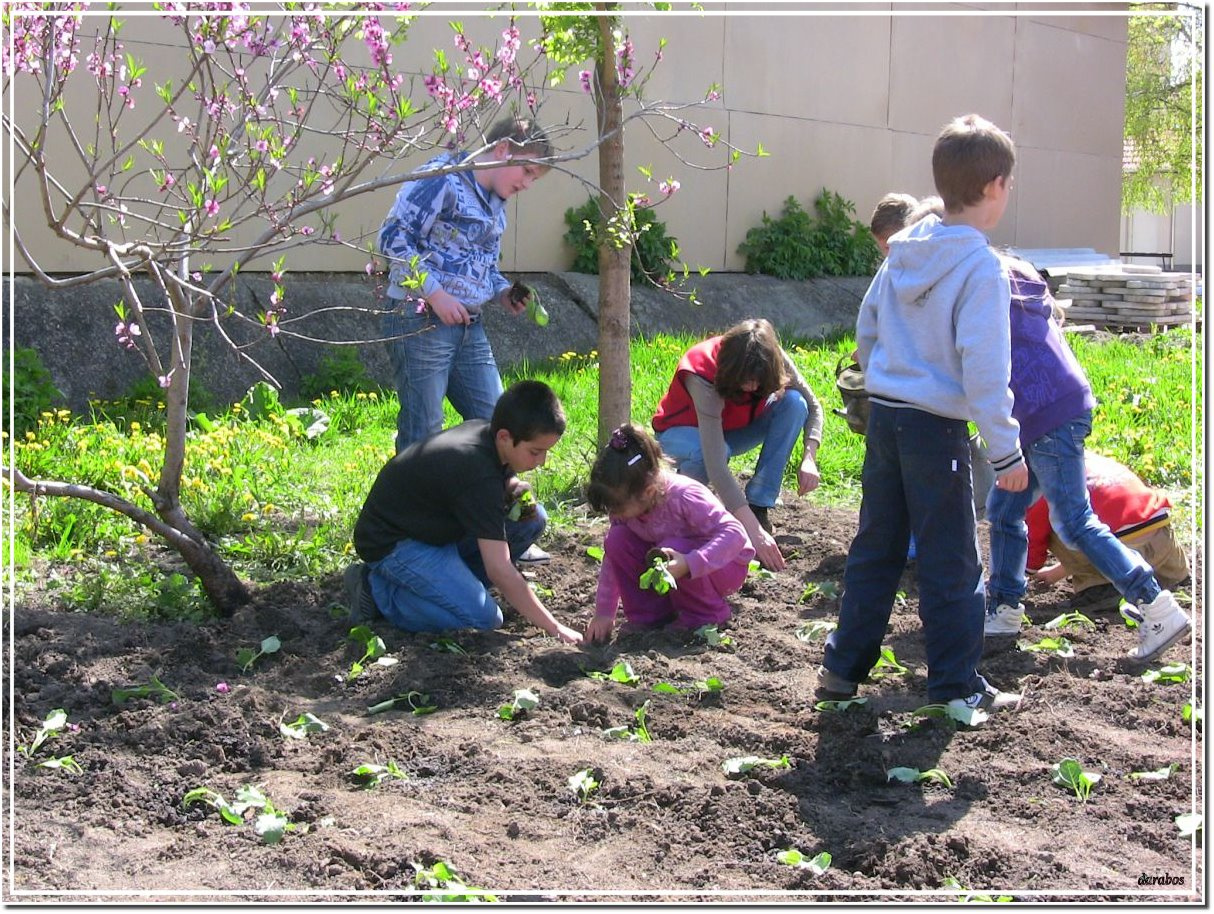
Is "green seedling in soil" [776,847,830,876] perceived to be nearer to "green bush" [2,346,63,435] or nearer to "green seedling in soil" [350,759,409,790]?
"green seedling in soil" [350,759,409,790]

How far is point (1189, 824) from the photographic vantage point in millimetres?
2922

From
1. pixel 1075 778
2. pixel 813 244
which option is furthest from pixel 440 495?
pixel 813 244

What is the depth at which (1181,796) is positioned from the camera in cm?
312

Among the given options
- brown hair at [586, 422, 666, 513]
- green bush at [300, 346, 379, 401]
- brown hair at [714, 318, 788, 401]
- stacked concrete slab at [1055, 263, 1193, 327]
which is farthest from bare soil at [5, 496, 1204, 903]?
stacked concrete slab at [1055, 263, 1193, 327]

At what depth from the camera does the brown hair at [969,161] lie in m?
3.37

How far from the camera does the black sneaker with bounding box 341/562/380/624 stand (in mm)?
4504

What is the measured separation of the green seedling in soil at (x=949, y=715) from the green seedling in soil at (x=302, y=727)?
1.63 metres

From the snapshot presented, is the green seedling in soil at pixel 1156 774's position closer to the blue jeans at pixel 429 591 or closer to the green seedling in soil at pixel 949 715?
the green seedling in soil at pixel 949 715

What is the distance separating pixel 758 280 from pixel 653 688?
8183 millimetres

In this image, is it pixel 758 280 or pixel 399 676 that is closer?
pixel 399 676

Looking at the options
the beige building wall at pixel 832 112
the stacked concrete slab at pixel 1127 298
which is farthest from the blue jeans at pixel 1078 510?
the stacked concrete slab at pixel 1127 298

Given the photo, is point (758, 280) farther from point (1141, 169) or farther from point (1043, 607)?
point (1141, 169)

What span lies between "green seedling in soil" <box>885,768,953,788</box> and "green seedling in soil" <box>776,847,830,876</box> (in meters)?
0.49

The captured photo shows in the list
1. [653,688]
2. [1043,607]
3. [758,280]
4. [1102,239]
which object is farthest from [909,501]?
[1102,239]
